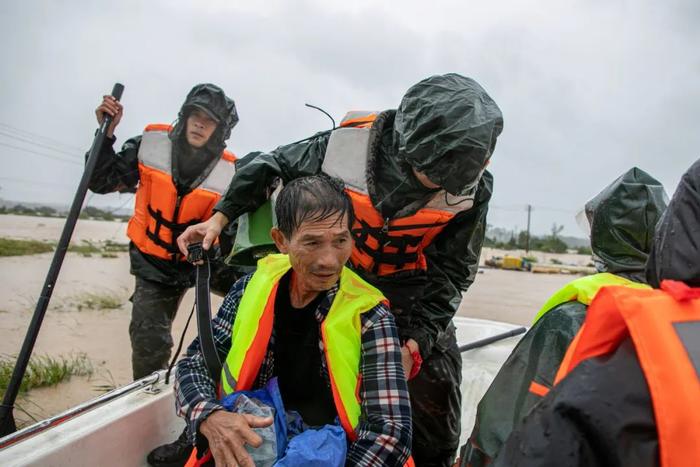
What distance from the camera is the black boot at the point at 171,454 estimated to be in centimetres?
200

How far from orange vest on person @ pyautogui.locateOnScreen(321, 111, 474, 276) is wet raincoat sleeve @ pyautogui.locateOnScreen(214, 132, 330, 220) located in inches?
3.4

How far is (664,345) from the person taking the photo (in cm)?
62

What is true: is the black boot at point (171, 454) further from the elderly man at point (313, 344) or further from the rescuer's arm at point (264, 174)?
the rescuer's arm at point (264, 174)

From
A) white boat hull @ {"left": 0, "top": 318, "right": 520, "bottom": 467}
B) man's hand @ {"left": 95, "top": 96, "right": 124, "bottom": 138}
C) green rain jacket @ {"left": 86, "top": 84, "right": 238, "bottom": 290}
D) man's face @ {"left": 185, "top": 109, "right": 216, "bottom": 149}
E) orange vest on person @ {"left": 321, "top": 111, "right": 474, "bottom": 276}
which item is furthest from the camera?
man's face @ {"left": 185, "top": 109, "right": 216, "bottom": 149}

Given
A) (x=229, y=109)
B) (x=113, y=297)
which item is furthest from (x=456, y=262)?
(x=113, y=297)

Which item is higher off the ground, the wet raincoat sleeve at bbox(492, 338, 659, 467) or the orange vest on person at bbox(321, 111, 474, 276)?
the orange vest on person at bbox(321, 111, 474, 276)

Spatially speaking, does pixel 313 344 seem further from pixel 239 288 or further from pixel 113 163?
pixel 113 163

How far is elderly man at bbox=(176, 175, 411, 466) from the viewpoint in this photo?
4.71 feet

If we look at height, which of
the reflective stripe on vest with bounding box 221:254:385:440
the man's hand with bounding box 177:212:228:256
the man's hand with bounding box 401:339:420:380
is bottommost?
the man's hand with bounding box 401:339:420:380

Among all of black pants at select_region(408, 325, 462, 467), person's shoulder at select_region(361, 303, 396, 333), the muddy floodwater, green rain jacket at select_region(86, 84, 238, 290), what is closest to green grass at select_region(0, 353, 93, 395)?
the muddy floodwater

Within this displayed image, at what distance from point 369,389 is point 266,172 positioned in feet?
3.78

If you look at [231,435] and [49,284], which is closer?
[231,435]

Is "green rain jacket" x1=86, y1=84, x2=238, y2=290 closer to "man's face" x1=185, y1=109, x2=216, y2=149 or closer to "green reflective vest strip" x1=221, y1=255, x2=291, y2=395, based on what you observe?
"man's face" x1=185, y1=109, x2=216, y2=149

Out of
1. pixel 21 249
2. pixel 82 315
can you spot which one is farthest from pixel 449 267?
pixel 21 249
